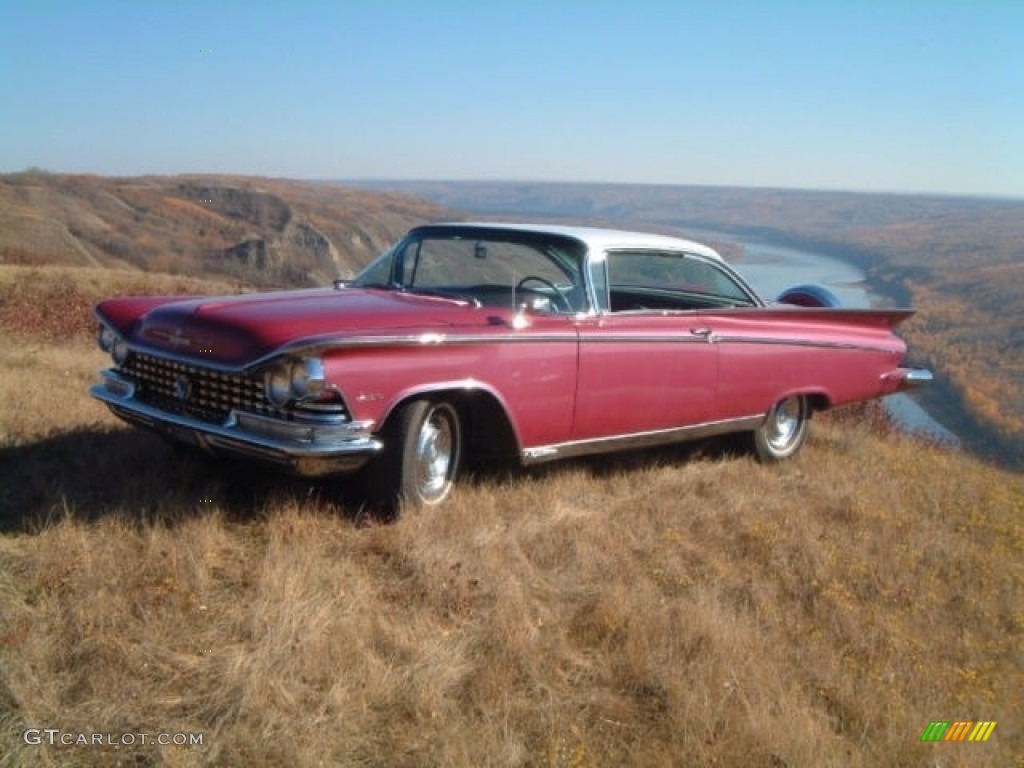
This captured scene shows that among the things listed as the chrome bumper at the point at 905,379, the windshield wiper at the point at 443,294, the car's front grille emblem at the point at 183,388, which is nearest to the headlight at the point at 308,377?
the car's front grille emblem at the point at 183,388

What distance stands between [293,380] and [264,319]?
338mm

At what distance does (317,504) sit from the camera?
387 centimetres

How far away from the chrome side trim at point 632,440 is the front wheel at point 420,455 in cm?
37

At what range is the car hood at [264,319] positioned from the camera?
3439mm

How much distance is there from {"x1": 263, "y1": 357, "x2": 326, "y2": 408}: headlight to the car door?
1452 millimetres

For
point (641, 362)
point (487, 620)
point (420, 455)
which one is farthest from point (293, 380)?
point (641, 362)

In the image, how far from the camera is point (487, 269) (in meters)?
→ 4.82

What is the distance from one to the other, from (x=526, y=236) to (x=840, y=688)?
275 cm

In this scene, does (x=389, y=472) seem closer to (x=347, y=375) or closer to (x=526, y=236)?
(x=347, y=375)

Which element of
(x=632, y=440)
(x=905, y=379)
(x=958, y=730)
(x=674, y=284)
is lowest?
(x=958, y=730)

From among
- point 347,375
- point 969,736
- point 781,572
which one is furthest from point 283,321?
point 969,736

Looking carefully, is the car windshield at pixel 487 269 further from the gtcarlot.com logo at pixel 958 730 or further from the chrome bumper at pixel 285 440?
the gtcarlot.com logo at pixel 958 730

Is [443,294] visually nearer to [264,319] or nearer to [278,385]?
[264,319]

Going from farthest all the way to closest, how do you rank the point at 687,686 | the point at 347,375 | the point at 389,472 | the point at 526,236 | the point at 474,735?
the point at 526,236 < the point at 389,472 < the point at 347,375 < the point at 687,686 < the point at 474,735
